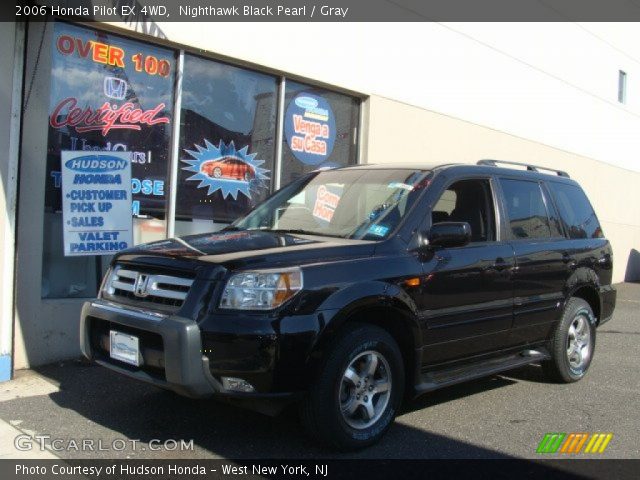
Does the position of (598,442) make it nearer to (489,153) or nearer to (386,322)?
(386,322)

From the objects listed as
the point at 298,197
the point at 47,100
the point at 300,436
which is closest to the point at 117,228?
the point at 47,100

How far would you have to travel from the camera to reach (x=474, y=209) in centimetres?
534

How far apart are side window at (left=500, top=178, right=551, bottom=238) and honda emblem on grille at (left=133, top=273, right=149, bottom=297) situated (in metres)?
2.95

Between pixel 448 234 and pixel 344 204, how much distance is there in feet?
2.82

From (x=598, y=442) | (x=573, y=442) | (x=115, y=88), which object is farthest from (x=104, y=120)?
(x=598, y=442)

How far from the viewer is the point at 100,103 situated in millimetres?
6895

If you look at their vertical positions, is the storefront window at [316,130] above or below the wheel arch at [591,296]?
above

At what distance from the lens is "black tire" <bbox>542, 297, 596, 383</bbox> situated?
5.89 m

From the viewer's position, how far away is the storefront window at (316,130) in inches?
348

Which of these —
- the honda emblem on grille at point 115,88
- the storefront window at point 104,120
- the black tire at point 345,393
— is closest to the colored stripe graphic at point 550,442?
the black tire at point 345,393

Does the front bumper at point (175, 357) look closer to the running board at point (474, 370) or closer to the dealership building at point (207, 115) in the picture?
the running board at point (474, 370)

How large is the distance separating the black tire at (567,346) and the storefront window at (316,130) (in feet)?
13.6

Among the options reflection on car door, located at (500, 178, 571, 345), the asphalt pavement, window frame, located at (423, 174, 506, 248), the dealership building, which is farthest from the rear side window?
the dealership building

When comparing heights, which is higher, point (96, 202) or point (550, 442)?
point (96, 202)
